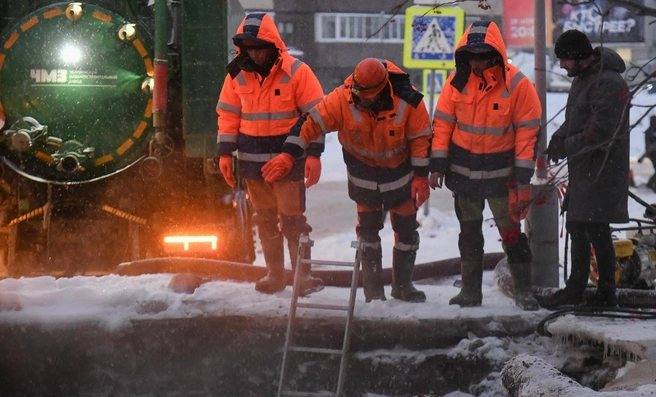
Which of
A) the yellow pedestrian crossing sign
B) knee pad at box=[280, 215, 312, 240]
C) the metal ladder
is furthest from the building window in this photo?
the metal ladder

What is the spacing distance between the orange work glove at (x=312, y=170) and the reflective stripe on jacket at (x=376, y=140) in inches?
5.1

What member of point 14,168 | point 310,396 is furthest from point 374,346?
point 14,168

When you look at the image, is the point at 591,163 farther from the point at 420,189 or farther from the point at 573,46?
the point at 420,189

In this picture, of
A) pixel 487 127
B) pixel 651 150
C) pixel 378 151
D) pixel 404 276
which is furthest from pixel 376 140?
pixel 651 150

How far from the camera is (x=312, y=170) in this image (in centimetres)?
616

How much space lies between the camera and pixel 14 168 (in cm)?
692

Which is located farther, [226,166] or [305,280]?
[305,280]

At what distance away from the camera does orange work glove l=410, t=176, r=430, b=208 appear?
6141mm

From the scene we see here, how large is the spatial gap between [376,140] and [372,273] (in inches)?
32.8

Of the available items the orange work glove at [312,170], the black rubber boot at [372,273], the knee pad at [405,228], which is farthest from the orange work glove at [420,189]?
the orange work glove at [312,170]

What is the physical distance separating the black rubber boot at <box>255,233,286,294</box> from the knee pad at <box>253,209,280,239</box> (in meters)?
0.03

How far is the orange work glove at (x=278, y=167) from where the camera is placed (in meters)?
6.04

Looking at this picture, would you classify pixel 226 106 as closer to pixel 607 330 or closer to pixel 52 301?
pixel 52 301

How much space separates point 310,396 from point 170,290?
118 cm
